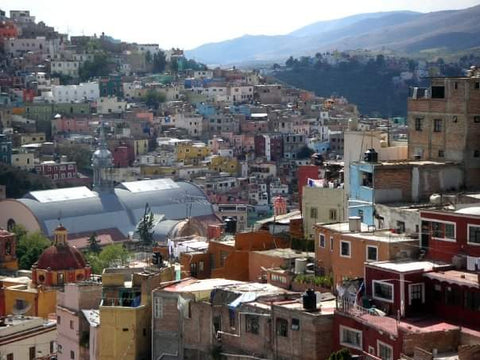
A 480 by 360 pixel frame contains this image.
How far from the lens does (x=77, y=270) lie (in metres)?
31.3

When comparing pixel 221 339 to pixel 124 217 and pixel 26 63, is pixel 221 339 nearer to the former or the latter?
pixel 124 217

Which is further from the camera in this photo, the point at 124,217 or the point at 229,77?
the point at 229,77

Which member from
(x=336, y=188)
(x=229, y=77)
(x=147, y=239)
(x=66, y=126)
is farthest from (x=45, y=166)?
(x=336, y=188)

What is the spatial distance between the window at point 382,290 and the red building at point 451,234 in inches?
37.3

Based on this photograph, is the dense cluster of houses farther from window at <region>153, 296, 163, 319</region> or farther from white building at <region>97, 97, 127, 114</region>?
white building at <region>97, 97, 127, 114</region>

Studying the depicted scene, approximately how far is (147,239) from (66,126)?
30666mm

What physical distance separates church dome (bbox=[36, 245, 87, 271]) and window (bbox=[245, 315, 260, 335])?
44.6 ft

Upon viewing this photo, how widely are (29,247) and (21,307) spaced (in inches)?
659

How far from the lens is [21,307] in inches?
1180

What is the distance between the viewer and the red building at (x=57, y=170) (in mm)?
→ 67750

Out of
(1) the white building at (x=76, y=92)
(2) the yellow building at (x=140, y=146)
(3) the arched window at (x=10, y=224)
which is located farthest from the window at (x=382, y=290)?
(1) the white building at (x=76, y=92)

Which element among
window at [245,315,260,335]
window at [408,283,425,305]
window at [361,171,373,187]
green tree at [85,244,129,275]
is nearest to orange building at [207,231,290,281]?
window at [361,171,373,187]

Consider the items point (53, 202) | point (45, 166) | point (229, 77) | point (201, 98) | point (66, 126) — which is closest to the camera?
point (53, 202)

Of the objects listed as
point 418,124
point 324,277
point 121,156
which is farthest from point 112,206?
point 324,277
